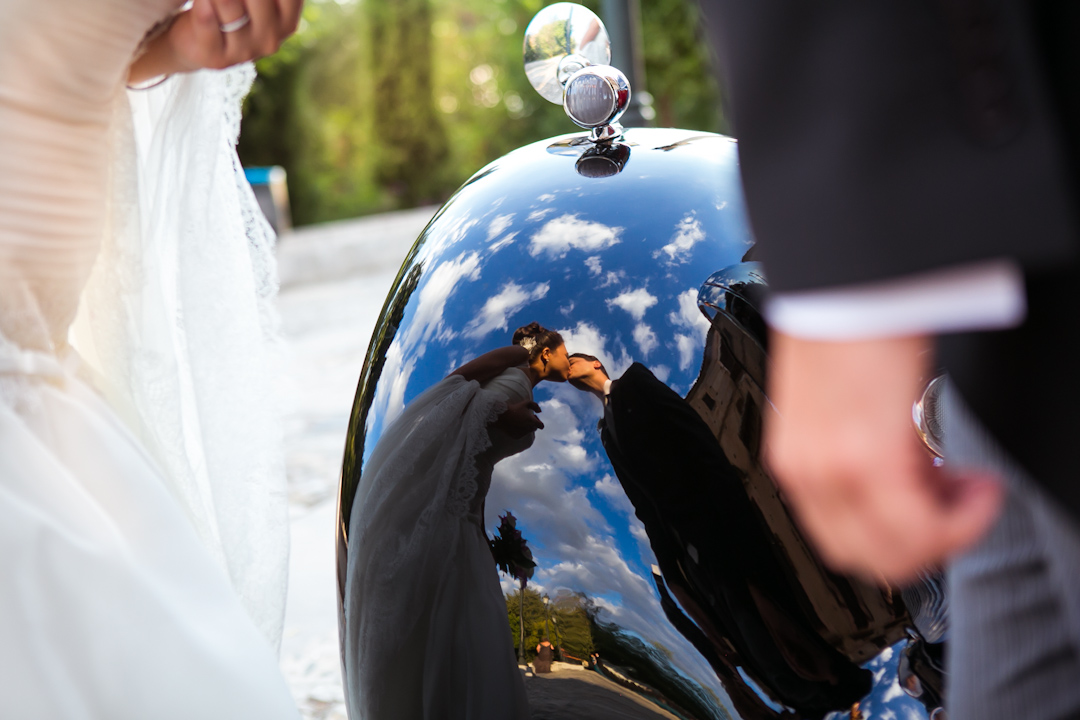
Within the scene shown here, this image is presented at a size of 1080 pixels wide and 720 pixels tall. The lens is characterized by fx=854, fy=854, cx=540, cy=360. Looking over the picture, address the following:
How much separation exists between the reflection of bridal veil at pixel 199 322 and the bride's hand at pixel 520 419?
0.68 metres

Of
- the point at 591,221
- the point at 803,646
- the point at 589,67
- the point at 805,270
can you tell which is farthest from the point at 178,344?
the point at 805,270

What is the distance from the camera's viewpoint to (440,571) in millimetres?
1428

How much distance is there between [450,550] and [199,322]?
0.74 m

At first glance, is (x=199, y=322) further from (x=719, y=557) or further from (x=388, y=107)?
(x=388, y=107)

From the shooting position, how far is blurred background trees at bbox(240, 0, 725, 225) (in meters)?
16.5

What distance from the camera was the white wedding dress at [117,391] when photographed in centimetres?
127

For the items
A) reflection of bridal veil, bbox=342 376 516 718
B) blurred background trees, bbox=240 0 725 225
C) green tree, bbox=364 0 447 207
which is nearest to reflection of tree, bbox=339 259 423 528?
reflection of bridal veil, bbox=342 376 516 718

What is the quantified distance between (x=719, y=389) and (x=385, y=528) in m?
0.62

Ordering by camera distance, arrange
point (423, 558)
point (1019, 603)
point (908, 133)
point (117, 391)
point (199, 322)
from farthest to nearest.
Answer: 1. point (199, 322)
2. point (117, 391)
3. point (423, 558)
4. point (1019, 603)
5. point (908, 133)

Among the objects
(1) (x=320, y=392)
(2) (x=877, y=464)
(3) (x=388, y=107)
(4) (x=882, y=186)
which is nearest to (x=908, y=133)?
(4) (x=882, y=186)

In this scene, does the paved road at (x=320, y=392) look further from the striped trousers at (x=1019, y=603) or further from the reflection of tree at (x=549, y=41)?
the striped trousers at (x=1019, y=603)

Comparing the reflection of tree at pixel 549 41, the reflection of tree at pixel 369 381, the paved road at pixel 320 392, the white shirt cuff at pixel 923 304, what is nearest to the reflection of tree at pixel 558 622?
the reflection of tree at pixel 369 381

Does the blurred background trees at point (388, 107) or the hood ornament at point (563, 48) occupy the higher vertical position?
the blurred background trees at point (388, 107)

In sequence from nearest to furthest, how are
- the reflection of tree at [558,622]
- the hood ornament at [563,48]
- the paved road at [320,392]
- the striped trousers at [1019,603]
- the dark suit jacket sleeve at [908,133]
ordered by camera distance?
the dark suit jacket sleeve at [908,133] < the striped trousers at [1019,603] < the reflection of tree at [558,622] < the hood ornament at [563,48] < the paved road at [320,392]
